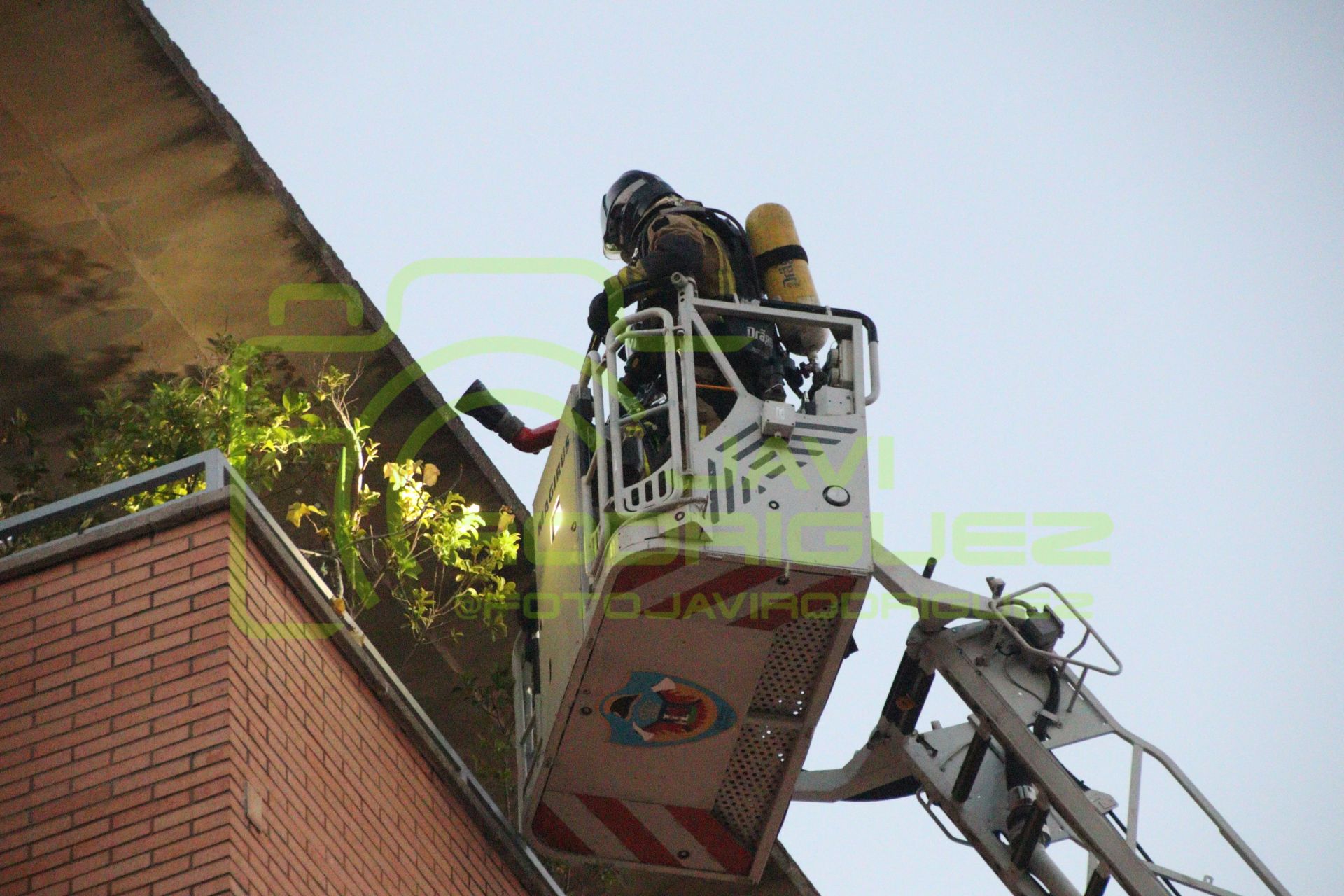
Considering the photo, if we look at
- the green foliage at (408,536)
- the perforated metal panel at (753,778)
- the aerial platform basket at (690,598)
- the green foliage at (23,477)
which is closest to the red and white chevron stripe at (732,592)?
the aerial platform basket at (690,598)

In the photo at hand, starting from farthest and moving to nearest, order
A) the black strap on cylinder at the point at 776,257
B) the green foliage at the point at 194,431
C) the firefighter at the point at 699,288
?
the green foliage at the point at 194,431, the black strap on cylinder at the point at 776,257, the firefighter at the point at 699,288

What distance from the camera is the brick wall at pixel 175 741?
7.60m

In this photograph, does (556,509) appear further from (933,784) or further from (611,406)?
(933,784)

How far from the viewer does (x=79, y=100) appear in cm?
1422

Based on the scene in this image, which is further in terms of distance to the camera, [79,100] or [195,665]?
[79,100]

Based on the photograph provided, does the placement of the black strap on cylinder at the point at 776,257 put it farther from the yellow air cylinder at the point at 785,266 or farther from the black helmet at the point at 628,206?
the black helmet at the point at 628,206

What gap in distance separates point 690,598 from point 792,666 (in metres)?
0.80

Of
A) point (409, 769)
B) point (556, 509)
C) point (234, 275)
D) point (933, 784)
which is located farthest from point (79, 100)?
point (933, 784)

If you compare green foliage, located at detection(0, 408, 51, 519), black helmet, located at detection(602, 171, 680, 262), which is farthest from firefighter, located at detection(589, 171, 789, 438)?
green foliage, located at detection(0, 408, 51, 519)

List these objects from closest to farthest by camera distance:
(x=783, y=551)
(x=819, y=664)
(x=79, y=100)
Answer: (x=783, y=551), (x=819, y=664), (x=79, y=100)

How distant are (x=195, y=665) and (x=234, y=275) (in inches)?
302

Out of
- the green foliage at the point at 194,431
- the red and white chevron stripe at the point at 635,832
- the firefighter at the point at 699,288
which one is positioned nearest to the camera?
the firefighter at the point at 699,288

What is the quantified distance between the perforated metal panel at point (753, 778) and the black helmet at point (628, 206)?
9.56 ft

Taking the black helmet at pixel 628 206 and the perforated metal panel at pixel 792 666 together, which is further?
the black helmet at pixel 628 206
